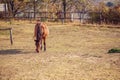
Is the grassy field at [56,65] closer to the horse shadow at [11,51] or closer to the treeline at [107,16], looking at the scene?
the horse shadow at [11,51]

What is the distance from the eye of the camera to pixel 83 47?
52.0 ft

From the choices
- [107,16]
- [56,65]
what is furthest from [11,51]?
Answer: [107,16]

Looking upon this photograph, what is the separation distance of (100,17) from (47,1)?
11.7 m

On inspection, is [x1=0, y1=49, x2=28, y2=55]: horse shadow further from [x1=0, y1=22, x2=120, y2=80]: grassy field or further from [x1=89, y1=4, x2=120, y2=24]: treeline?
[x1=89, y1=4, x2=120, y2=24]: treeline

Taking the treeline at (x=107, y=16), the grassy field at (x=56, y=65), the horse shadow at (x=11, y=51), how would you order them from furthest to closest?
the treeline at (x=107, y=16) → the horse shadow at (x=11, y=51) → the grassy field at (x=56, y=65)

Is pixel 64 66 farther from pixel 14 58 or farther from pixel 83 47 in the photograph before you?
pixel 83 47

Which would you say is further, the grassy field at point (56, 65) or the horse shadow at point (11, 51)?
the horse shadow at point (11, 51)

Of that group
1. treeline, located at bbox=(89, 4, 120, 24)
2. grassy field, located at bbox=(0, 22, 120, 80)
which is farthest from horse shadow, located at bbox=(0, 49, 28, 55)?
treeline, located at bbox=(89, 4, 120, 24)

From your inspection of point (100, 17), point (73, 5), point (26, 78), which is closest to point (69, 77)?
point (26, 78)

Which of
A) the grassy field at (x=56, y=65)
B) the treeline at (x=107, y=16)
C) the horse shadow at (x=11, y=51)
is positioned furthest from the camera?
the treeline at (x=107, y=16)

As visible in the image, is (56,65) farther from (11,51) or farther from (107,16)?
(107,16)

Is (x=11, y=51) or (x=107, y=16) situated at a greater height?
(x=107, y=16)

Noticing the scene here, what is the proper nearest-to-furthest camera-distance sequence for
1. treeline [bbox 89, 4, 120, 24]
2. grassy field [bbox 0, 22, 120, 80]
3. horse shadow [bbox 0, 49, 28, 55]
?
grassy field [bbox 0, 22, 120, 80] → horse shadow [bbox 0, 49, 28, 55] → treeline [bbox 89, 4, 120, 24]

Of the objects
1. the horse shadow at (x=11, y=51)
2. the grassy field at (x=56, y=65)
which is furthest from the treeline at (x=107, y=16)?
the horse shadow at (x=11, y=51)
